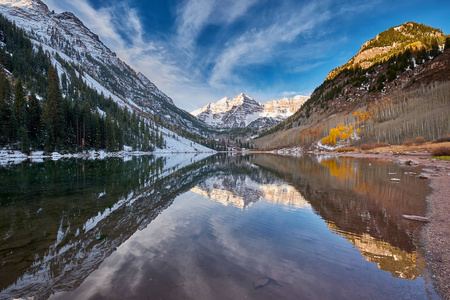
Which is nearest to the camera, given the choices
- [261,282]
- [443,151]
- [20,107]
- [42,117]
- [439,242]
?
[261,282]

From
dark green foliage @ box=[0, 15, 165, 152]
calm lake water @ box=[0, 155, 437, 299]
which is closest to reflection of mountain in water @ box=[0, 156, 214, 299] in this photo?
calm lake water @ box=[0, 155, 437, 299]

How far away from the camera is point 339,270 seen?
582 centimetres

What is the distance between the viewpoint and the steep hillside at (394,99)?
292 ft

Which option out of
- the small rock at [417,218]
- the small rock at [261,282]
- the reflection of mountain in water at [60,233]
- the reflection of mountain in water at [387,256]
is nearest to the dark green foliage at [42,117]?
the reflection of mountain in water at [60,233]

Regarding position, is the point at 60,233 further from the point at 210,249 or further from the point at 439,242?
the point at 439,242

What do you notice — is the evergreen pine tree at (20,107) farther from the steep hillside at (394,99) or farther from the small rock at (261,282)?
the steep hillside at (394,99)

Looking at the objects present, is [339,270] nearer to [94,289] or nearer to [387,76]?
[94,289]

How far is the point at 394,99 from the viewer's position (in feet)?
417

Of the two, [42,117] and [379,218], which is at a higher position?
[42,117]

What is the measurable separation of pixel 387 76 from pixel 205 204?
203488 mm

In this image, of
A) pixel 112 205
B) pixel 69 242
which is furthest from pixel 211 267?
pixel 112 205

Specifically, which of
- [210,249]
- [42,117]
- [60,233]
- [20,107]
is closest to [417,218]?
[210,249]

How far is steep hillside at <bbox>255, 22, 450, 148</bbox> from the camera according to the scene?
8894 cm

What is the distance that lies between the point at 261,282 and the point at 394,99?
167 m
